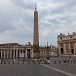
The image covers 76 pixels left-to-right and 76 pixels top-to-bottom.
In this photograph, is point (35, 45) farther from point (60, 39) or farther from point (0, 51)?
point (0, 51)

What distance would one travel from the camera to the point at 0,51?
157 m

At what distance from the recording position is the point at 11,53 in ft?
507

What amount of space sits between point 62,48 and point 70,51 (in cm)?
1138

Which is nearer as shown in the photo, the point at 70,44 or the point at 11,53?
the point at 70,44

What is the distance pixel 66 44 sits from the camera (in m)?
142

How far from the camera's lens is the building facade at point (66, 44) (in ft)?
445

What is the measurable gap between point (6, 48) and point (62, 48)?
3614 cm

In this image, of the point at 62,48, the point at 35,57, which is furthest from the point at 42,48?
the point at 35,57

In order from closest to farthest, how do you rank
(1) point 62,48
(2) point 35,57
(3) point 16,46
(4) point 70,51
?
1. (2) point 35,57
2. (4) point 70,51
3. (1) point 62,48
4. (3) point 16,46

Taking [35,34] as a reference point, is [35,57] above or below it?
below

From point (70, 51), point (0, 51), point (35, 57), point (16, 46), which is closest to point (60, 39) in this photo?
point (70, 51)

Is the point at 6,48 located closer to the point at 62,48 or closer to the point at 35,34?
the point at 62,48

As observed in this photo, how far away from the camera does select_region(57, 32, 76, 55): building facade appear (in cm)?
13556

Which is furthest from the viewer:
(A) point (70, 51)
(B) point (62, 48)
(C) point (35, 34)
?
(B) point (62, 48)
